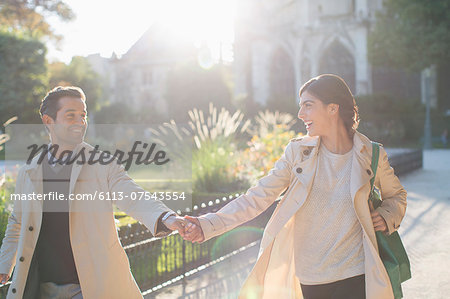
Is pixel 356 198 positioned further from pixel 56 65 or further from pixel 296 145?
pixel 56 65

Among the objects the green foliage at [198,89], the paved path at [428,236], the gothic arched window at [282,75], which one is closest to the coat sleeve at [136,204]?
the paved path at [428,236]

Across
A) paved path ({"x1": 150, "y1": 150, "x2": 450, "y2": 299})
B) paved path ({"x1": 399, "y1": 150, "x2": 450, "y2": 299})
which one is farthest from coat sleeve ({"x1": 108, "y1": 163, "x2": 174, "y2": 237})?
paved path ({"x1": 399, "y1": 150, "x2": 450, "y2": 299})

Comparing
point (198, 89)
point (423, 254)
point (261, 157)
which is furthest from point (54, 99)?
point (198, 89)

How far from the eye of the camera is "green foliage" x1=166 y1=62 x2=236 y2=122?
2972 cm

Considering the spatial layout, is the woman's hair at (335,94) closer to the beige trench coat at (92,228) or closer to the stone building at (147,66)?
the beige trench coat at (92,228)

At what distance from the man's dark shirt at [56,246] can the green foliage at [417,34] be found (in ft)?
93.4

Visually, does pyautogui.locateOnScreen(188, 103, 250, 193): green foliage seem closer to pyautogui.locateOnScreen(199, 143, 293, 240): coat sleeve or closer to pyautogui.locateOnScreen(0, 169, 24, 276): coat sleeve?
pyautogui.locateOnScreen(199, 143, 293, 240): coat sleeve

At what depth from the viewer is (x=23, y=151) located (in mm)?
27641

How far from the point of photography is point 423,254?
6422 millimetres

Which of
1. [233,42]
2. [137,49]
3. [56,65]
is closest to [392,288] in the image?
[56,65]

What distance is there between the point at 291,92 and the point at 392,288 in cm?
4208

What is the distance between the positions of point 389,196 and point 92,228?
5.17 ft

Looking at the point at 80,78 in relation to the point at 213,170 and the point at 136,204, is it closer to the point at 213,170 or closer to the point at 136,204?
the point at 213,170

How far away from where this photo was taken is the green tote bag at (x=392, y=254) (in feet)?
8.73
